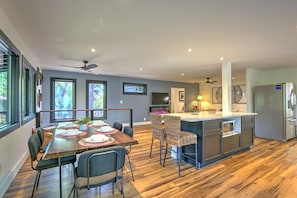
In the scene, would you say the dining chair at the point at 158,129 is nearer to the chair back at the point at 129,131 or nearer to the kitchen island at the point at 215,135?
the kitchen island at the point at 215,135

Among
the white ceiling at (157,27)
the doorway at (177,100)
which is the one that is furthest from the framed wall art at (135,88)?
the white ceiling at (157,27)

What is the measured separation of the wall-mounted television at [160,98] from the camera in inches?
337

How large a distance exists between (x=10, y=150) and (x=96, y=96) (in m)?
4.71

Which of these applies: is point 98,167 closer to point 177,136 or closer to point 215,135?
point 177,136

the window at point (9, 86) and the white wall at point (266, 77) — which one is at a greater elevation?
the white wall at point (266, 77)

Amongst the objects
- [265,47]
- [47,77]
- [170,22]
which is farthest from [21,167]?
[265,47]

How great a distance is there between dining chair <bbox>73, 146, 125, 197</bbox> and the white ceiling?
165 centimetres

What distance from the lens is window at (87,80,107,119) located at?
691 centimetres

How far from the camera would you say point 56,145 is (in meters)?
1.81

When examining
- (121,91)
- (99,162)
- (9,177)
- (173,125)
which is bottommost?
(9,177)

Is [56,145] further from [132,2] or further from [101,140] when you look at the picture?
[132,2]

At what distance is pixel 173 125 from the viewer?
2.81 metres

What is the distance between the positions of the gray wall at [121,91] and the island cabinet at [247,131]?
5.11 meters

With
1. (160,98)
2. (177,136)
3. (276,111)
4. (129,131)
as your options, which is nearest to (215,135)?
(177,136)
